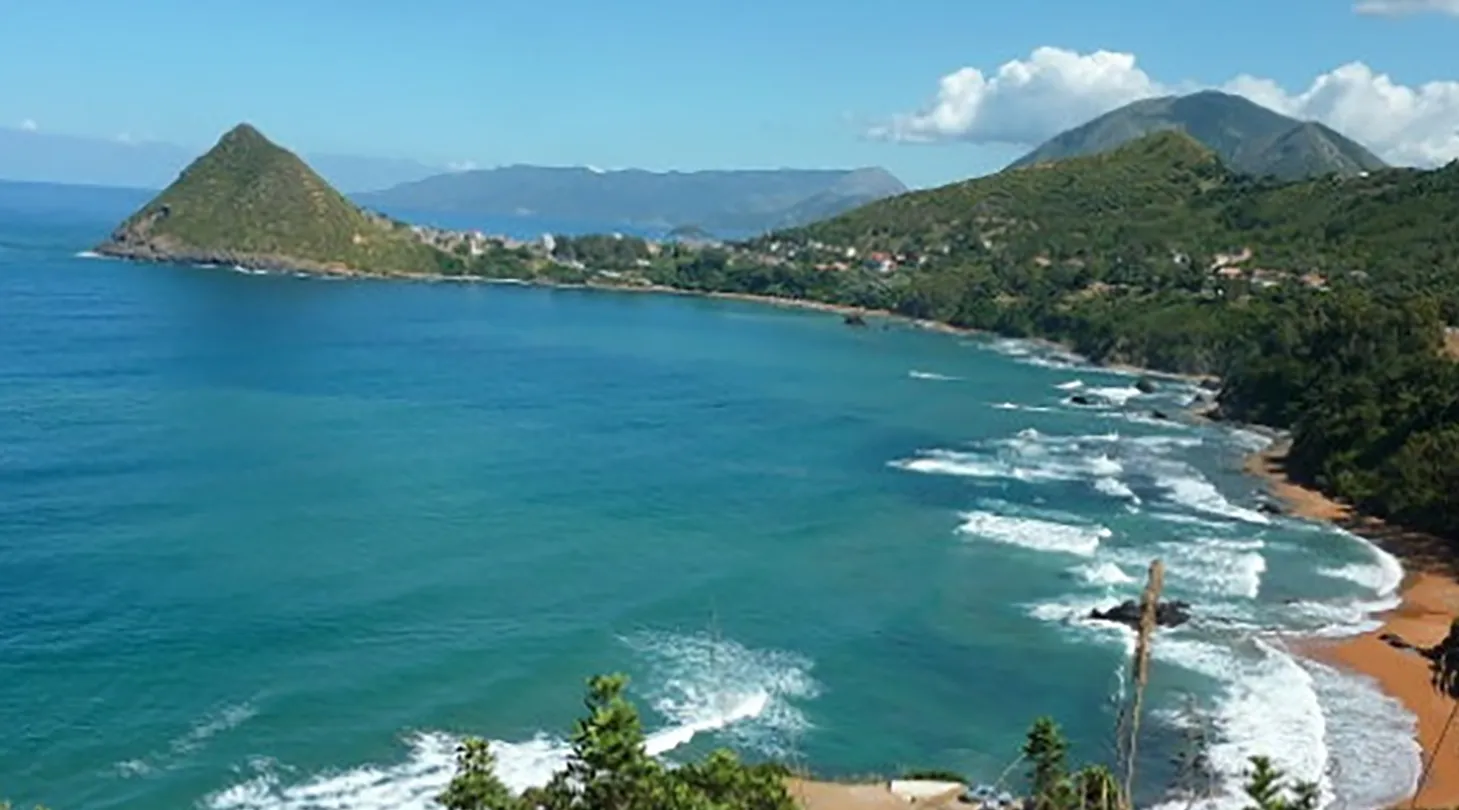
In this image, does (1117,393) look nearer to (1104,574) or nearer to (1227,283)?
(1227,283)

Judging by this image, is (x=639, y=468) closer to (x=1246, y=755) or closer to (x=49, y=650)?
(x=49, y=650)

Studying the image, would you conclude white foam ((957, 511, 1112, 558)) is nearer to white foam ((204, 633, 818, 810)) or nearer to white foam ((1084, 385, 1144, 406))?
white foam ((204, 633, 818, 810))

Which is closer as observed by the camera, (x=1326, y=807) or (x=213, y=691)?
(x=1326, y=807)

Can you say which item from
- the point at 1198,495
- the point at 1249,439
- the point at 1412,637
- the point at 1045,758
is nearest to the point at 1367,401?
the point at 1198,495

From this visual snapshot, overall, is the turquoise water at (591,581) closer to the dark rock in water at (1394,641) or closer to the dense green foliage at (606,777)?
the dark rock in water at (1394,641)

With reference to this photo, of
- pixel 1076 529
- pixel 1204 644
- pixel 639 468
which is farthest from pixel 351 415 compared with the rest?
pixel 1204 644
